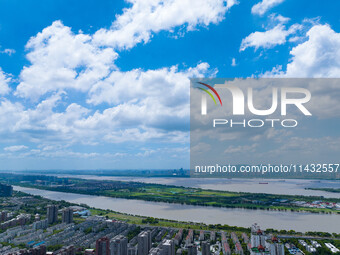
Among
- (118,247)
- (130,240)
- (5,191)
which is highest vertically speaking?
(118,247)

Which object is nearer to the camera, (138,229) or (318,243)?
(318,243)

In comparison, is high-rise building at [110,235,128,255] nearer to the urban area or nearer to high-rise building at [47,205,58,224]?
the urban area

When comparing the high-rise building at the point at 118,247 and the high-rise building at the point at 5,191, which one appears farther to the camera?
the high-rise building at the point at 5,191

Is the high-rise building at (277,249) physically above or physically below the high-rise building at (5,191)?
above

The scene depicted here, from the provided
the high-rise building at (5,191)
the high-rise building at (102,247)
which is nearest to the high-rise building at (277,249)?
the high-rise building at (102,247)

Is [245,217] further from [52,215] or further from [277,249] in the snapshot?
[52,215]

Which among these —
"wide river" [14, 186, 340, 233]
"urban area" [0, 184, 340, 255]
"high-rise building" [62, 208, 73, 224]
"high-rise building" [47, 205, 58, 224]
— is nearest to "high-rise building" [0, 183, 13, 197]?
"urban area" [0, 184, 340, 255]

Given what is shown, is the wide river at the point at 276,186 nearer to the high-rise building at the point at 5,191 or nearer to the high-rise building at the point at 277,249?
the high-rise building at the point at 277,249

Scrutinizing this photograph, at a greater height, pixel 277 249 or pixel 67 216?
pixel 277 249

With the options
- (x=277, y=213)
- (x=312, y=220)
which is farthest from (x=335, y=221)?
(x=277, y=213)

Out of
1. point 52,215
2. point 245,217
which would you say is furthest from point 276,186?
point 52,215

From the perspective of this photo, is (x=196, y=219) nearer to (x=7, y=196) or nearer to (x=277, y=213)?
(x=277, y=213)
